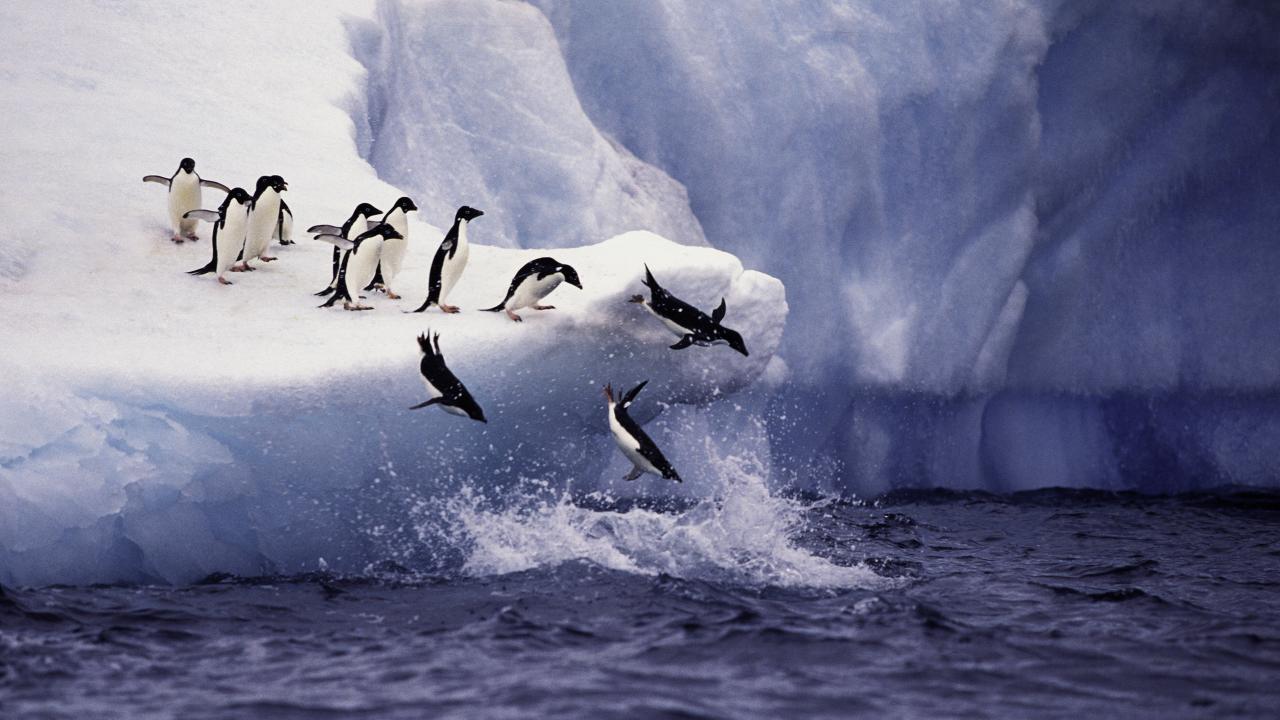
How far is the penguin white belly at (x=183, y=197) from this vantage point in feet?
24.5

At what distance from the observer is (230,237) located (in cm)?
718

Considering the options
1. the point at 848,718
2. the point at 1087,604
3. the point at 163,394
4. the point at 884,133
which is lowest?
the point at 848,718

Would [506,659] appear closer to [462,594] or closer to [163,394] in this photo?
[462,594]

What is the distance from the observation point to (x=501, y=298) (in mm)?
7281

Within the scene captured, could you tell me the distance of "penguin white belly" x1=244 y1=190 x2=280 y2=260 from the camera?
7301 mm

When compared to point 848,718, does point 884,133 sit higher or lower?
higher

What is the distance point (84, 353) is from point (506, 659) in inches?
113

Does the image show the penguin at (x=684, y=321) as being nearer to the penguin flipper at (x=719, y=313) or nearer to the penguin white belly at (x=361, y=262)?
the penguin flipper at (x=719, y=313)

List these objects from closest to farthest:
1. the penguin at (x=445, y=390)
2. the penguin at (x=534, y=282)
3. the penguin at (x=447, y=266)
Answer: the penguin at (x=445, y=390) < the penguin at (x=534, y=282) < the penguin at (x=447, y=266)

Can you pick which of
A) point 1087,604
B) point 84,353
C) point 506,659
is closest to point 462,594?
point 506,659

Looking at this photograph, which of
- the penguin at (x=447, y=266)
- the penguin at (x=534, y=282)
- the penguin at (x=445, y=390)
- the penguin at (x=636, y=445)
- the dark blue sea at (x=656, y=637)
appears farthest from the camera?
the penguin at (x=447, y=266)

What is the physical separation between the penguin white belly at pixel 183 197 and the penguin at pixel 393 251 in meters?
1.09

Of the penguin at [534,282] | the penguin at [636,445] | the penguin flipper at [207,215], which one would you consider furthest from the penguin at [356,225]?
the penguin at [636,445]

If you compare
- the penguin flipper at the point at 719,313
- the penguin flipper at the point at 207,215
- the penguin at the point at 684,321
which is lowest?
the penguin at the point at 684,321
